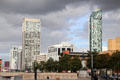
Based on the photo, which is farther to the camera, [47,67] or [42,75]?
[47,67]

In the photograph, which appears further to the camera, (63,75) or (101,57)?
(101,57)

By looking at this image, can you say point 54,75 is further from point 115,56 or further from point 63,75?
point 115,56

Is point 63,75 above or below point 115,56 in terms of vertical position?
below

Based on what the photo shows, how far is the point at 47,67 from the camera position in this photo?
184750 millimetres

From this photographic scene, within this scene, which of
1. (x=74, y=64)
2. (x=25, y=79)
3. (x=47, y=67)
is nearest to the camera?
(x=25, y=79)

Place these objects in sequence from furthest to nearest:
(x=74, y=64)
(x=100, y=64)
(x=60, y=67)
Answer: (x=60, y=67) < (x=74, y=64) < (x=100, y=64)

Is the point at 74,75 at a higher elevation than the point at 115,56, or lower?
lower

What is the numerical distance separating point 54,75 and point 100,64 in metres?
34.7

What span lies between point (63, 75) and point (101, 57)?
114 feet

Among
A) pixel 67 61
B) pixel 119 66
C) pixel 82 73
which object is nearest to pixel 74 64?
pixel 67 61

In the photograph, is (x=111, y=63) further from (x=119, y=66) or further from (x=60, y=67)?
(x=60, y=67)

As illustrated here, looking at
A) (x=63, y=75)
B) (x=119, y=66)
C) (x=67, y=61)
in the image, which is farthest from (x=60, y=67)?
(x=119, y=66)

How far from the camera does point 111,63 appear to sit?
12156 cm

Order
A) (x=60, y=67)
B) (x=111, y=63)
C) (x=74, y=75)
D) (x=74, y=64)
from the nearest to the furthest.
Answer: (x=74, y=75), (x=111, y=63), (x=74, y=64), (x=60, y=67)
